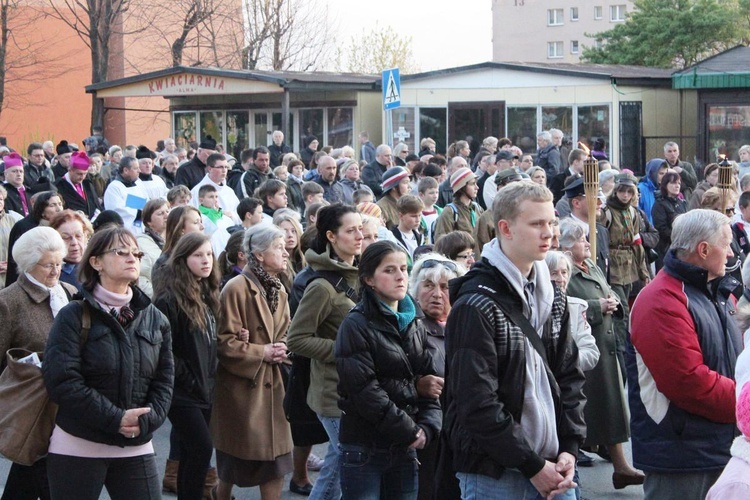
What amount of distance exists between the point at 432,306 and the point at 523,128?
21431 mm

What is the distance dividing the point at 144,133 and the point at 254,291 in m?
41.0

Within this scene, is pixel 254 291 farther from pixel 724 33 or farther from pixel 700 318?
pixel 724 33

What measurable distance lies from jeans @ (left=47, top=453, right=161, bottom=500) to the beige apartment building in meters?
90.3

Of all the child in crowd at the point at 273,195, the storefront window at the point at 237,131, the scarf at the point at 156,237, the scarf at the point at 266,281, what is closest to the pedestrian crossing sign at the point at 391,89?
the child in crowd at the point at 273,195

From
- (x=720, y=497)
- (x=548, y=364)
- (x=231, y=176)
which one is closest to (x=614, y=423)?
(x=548, y=364)

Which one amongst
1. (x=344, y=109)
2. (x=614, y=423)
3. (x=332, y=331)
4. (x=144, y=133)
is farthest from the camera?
(x=144, y=133)

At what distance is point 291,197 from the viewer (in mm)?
14633

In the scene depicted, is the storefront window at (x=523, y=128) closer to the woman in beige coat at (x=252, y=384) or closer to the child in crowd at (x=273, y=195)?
the child in crowd at (x=273, y=195)

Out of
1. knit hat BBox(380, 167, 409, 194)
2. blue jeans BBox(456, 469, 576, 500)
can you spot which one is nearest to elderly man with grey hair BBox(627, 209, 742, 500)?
blue jeans BBox(456, 469, 576, 500)

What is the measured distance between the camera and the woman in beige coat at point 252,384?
6625 mm

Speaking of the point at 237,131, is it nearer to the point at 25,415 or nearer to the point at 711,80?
the point at 711,80

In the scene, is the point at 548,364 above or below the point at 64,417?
above

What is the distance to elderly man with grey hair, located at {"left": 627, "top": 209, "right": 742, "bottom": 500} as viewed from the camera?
16.0 ft

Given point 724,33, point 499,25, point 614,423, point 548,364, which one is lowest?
point 614,423
